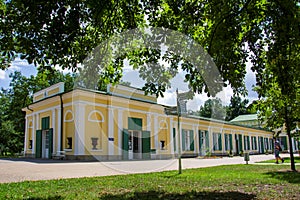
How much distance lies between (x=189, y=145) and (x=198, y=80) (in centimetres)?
2322

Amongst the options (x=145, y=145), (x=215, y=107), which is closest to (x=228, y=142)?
(x=145, y=145)

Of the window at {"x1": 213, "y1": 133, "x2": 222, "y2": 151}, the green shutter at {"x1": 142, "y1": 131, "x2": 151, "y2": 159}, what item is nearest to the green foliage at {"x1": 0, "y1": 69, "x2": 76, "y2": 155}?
the green shutter at {"x1": 142, "y1": 131, "x2": 151, "y2": 159}

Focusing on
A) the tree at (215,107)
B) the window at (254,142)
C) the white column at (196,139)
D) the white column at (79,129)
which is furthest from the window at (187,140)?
the tree at (215,107)

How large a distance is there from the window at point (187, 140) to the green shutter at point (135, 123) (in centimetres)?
638

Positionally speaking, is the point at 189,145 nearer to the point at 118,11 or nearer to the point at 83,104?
the point at 83,104

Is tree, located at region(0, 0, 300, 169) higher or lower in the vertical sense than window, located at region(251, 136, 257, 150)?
higher

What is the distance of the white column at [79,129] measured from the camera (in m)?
17.6

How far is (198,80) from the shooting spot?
5895 mm

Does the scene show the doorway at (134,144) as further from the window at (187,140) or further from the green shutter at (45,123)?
the window at (187,140)

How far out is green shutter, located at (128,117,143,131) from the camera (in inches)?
812

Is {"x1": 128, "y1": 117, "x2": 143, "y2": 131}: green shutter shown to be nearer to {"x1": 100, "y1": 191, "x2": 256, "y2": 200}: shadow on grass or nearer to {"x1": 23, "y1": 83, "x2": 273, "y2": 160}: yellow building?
{"x1": 23, "y1": 83, "x2": 273, "y2": 160}: yellow building

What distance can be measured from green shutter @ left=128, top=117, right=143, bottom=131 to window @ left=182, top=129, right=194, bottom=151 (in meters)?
6.38

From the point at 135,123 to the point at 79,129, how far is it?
4663 mm

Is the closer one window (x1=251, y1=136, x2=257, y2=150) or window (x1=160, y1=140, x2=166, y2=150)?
window (x1=160, y1=140, x2=166, y2=150)
